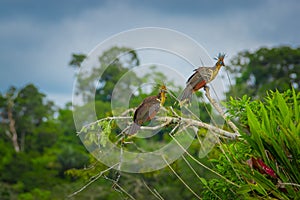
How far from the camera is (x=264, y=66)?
1973cm

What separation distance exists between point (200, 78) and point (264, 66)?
17.2 meters

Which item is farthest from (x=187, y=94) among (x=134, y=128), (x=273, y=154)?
(x=273, y=154)

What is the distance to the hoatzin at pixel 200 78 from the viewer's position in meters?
2.92

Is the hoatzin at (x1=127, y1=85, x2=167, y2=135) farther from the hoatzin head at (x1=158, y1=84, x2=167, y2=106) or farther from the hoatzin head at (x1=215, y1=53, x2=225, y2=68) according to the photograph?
the hoatzin head at (x1=215, y1=53, x2=225, y2=68)

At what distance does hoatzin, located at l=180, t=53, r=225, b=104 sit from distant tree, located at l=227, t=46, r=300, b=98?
15039 millimetres

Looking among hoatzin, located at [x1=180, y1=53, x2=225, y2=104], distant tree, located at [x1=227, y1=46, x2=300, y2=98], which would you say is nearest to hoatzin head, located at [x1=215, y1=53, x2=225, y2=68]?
hoatzin, located at [x1=180, y1=53, x2=225, y2=104]

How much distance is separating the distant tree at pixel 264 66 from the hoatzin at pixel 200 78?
15.0m

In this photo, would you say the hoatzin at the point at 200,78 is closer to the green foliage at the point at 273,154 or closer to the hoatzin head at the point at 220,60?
the hoatzin head at the point at 220,60

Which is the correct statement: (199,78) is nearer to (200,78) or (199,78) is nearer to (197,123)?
(200,78)

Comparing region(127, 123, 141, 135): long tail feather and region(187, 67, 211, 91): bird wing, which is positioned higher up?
region(187, 67, 211, 91): bird wing

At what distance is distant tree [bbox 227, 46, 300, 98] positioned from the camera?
18.8 m

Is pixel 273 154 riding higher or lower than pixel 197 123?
lower

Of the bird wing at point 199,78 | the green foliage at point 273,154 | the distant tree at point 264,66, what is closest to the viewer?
the green foliage at point 273,154

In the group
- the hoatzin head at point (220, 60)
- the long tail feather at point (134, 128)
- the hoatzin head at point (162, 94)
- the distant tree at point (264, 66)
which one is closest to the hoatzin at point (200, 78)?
the hoatzin head at point (220, 60)
